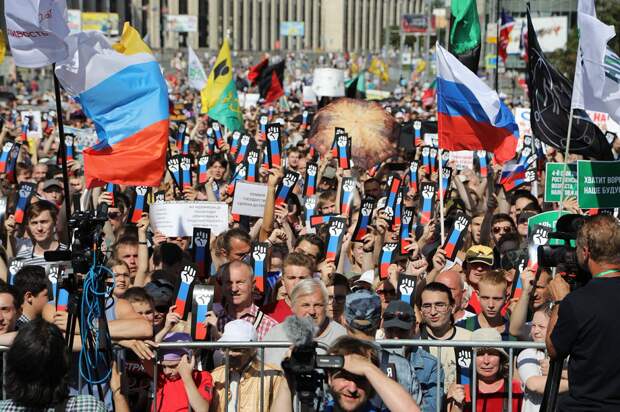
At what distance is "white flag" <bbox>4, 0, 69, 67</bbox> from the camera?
7.98 meters

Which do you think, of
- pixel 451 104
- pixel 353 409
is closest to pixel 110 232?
pixel 451 104

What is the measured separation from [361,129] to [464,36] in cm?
321

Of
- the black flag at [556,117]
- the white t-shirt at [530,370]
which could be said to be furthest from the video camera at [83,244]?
the black flag at [556,117]

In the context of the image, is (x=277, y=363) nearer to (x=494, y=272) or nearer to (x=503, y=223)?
(x=494, y=272)

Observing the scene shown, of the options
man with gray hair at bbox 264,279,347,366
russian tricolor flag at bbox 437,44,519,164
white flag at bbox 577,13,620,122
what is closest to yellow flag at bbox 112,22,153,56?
russian tricolor flag at bbox 437,44,519,164

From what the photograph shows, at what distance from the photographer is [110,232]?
1095 cm

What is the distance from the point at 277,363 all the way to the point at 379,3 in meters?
134

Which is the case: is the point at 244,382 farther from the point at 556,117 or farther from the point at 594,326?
the point at 556,117

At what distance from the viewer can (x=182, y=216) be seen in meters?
A: 9.44

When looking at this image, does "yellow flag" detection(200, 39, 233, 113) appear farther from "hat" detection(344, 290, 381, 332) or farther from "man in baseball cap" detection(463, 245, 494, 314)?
"hat" detection(344, 290, 381, 332)

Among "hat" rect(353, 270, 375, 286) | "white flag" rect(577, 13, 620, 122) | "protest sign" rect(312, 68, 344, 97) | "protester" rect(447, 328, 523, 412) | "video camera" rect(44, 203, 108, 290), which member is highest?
"white flag" rect(577, 13, 620, 122)

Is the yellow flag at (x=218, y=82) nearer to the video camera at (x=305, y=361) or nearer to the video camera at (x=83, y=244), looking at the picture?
the video camera at (x=83, y=244)

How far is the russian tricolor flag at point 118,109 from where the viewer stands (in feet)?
30.4

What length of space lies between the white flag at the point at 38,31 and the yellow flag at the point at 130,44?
5.93ft
